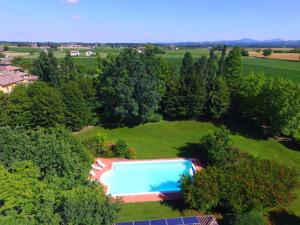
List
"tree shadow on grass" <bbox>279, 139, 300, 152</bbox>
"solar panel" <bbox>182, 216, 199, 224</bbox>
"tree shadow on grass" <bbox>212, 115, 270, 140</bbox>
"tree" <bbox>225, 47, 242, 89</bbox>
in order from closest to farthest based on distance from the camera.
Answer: "solar panel" <bbox>182, 216, 199, 224</bbox> < "tree shadow on grass" <bbox>279, 139, 300, 152</bbox> < "tree shadow on grass" <bbox>212, 115, 270, 140</bbox> < "tree" <bbox>225, 47, 242, 89</bbox>

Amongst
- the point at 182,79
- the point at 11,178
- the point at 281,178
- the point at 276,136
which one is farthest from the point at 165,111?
the point at 11,178

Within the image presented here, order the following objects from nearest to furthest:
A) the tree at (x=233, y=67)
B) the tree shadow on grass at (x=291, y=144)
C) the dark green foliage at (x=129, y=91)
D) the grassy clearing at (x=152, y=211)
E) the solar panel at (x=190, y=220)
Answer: the solar panel at (x=190, y=220), the grassy clearing at (x=152, y=211), the tree shadow on grass at (x=291, y=144), the dark green foliage at (x=129, y=91), the tree at (x=233, y=67)

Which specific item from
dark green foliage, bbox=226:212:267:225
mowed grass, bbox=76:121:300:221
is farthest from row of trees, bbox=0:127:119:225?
mowed grass, bbox=76:121:300:221

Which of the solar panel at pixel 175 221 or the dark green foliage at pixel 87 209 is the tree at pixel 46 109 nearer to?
the dark green foliage at pixel 87 209

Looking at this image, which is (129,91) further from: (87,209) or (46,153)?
(87,209)

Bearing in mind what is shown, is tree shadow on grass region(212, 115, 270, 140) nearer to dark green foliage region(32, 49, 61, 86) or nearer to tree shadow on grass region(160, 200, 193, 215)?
tree shadow on grass region(160, 200, 193, 215)

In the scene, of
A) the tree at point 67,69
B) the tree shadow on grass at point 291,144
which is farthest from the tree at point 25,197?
the tree at point 67,69

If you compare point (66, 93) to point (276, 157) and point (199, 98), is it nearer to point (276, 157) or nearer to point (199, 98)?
point (199, 98)
